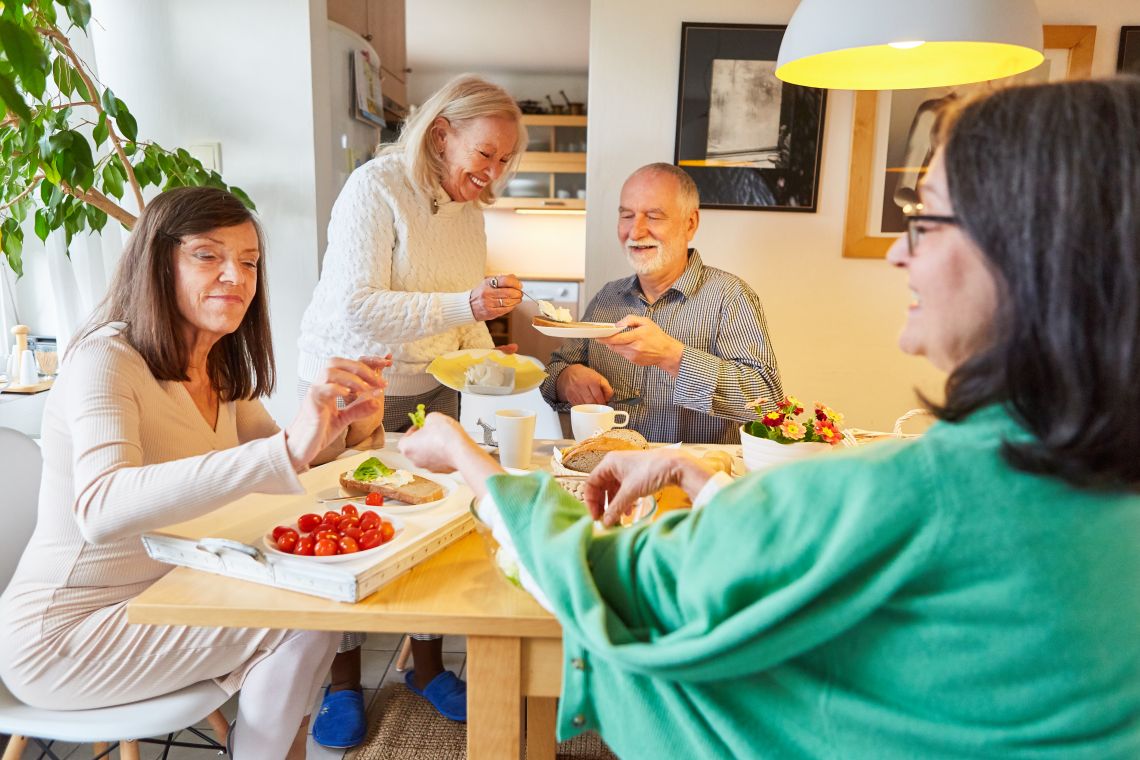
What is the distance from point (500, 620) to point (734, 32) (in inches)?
92.8

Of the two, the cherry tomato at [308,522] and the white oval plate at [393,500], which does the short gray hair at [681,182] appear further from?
the cherry tomato at [308,522]

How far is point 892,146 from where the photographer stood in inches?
109

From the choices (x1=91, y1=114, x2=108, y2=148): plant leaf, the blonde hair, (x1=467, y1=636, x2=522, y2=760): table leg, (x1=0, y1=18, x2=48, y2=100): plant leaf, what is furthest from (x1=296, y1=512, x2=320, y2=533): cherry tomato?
(x1=91, y1=114, x2=108, y2=148): plant leaf

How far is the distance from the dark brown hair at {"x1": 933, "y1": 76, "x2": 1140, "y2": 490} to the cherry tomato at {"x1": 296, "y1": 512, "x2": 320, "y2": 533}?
2.93 ft

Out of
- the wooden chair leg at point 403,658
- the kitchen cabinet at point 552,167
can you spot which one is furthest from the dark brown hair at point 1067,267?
the kitchen cabinet at point 552,167

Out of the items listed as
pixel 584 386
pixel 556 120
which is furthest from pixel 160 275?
pixel 556 120

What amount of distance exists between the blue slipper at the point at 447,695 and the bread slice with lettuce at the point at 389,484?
39.7 inches

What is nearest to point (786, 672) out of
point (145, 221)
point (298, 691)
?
point (298, 691)

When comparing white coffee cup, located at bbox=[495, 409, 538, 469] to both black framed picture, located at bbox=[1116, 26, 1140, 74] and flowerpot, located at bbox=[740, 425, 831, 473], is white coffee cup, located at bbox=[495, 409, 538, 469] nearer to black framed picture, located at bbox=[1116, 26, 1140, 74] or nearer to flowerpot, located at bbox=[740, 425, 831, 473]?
flowerpot, located at bbox=[740, 425, 831, 473]

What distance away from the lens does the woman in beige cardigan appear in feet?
3.85

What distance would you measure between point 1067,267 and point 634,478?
60 centimetres

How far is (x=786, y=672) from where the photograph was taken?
74 cm

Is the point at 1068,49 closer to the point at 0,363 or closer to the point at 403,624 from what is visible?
the point at 403,624

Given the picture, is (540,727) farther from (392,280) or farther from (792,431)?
(392,280)
